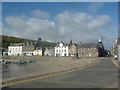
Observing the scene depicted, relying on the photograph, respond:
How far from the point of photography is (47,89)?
442 inches

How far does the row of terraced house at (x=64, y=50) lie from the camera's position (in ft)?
383

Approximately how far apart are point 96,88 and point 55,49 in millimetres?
121155

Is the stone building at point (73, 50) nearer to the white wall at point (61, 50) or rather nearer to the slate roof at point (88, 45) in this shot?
the slate roof at point (88, 45)

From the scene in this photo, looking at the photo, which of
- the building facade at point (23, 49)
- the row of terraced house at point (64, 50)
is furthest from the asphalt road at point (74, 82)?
the building facade at point (23, 49)

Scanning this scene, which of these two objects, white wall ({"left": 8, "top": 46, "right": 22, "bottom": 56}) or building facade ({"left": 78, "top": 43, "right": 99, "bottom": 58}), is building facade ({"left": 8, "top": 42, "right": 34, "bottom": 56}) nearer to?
white wall ({"left": 8, "top": 46, "right": 22, "bottom": 56})

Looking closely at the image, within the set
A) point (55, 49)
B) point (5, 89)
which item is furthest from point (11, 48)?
point (5, 89)

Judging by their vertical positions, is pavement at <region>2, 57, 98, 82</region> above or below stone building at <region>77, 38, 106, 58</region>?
below

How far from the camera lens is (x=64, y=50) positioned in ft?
420

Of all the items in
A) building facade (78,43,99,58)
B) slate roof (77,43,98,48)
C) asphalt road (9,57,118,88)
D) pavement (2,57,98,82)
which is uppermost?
slate roof (77,43,98,48)

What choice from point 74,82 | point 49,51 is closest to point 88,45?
point 49,51

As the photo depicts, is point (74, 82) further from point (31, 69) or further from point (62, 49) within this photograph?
point (62, 49)

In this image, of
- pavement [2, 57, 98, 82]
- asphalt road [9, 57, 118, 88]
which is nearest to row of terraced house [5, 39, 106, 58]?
pavement [2, 57, 98, 82]

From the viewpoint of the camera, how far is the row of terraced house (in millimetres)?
116706

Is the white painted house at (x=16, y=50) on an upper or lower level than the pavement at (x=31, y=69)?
upper
